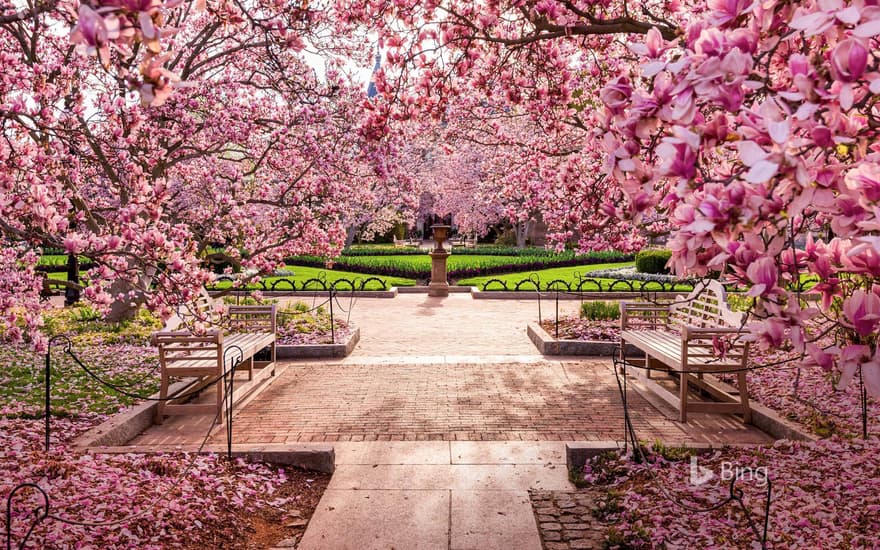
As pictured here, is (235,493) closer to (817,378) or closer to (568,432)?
(568,432)

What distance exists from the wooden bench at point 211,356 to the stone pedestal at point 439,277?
32.4 ft

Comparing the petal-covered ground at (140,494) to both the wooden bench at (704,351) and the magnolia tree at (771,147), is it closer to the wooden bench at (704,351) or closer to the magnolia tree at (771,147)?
the magnolia tree at (771,147)

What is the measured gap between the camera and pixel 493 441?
5.61 metres

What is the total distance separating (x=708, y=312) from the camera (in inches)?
282

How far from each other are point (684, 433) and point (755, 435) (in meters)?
0.67

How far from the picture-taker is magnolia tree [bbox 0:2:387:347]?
5.39 meters

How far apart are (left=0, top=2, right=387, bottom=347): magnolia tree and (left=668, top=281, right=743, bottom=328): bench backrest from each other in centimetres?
443

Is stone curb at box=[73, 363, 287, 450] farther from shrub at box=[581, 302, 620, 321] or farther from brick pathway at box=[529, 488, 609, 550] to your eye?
shrub at box=[581, 302, 620, 321]

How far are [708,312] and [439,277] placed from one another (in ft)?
38.7

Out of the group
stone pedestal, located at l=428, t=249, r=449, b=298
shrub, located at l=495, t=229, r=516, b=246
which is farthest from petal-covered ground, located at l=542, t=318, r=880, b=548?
shrub, located at l=495, t=229, r=516, b=246

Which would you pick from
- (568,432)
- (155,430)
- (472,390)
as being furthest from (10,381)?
(568,432)

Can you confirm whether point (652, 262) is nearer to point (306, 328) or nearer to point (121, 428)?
point (306, 328)

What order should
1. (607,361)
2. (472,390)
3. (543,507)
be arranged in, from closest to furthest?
(543,507), (472,390), (607,361)

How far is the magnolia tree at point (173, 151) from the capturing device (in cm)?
539
